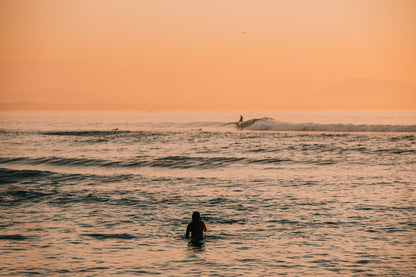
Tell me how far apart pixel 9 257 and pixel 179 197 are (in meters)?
11.3

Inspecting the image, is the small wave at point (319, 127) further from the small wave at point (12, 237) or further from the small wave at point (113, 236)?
the small wave at point (12, 237)

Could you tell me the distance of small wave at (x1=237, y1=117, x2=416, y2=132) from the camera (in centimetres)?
7850

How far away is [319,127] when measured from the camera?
291ft

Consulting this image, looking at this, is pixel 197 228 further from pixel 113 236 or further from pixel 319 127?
pixel 319 127

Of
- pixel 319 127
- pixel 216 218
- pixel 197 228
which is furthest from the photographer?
pixel 319 127

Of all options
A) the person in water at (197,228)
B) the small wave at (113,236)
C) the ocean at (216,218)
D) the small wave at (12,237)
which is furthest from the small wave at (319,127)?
the small wave at (12,237)

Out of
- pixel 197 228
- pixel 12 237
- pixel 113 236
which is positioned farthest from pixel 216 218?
pixel 12 237

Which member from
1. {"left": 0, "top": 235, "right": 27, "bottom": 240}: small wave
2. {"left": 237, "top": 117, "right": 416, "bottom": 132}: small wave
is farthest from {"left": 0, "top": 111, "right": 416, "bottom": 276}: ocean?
{"left": 237, "top": 117, "right": 416, "bottom": 132}: small wave

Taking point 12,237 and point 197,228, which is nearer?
point 197,228

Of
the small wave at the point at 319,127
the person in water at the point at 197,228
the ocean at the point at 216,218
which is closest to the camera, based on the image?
the ocean at the point at 216,218

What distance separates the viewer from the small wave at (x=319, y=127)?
258ft

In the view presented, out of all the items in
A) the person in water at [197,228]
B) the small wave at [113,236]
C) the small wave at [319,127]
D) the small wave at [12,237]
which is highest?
the small wave at [319,127]

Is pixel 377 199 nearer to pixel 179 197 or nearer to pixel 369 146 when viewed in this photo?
pixel 179 197

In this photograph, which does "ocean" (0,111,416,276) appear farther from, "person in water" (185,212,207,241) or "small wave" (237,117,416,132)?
"small wave" (237,117,416,132)
